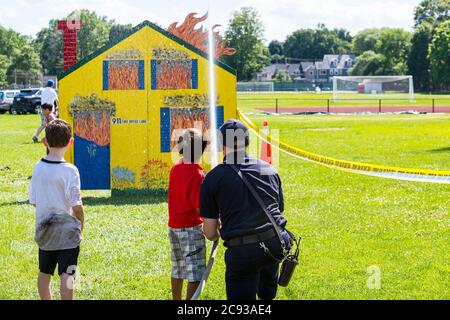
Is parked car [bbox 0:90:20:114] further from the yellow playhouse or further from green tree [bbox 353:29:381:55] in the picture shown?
green tree [bbox 353:29:381:55]

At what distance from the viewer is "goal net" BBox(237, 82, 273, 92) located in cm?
9676

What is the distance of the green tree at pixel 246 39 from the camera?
342 feet

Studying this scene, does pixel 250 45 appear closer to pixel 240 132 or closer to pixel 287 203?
pixel 287 203

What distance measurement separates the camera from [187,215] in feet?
19.7

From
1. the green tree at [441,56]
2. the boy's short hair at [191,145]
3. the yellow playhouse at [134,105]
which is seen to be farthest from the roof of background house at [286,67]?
the boy's short hair at [191,145]

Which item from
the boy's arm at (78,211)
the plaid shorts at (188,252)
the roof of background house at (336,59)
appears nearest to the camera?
the boy's arm at (78,211)

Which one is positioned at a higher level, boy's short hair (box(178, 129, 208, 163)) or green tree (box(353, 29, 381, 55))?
green tree (box(353, 29, 381, 55))

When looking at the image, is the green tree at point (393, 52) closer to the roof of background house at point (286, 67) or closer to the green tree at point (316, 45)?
the roof of background house at point (286, 67)

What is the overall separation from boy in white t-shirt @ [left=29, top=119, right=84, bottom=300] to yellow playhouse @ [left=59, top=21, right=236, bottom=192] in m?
7.18

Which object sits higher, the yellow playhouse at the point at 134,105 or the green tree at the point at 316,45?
the green tree at the point at 316,45

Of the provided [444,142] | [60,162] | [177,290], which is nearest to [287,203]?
[177,290]

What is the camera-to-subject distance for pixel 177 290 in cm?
621

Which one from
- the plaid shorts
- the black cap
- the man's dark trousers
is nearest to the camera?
the man's dark trousers

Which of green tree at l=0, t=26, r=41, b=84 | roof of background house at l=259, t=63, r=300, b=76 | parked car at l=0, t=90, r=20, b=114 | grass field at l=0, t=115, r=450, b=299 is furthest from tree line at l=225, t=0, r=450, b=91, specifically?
grass field at l=0, t=115, r=450, b=299
